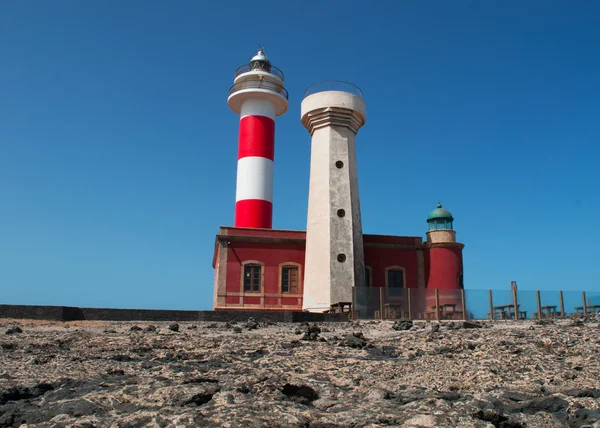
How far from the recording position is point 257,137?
1131 inches

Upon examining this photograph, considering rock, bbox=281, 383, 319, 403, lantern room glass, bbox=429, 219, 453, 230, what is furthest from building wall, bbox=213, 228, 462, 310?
rock, bbox=281, 383, 319, 403

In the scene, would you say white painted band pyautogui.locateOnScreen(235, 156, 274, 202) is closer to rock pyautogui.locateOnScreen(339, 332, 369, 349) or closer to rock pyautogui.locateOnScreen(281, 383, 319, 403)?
rock pyautogui.locateOnScreen(339, 332, 369, 349)

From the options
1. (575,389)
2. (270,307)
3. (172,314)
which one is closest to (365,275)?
(270,307)

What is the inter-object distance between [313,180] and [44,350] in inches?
688

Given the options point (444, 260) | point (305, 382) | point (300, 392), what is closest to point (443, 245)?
point (444, 260)

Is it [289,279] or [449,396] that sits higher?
[289,279]

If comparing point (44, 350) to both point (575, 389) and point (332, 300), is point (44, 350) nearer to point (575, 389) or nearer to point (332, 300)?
point (575, 389)

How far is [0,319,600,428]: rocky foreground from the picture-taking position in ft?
17.7

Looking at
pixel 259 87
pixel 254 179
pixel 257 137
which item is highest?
pixel 259 87

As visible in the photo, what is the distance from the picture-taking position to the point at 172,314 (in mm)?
18344

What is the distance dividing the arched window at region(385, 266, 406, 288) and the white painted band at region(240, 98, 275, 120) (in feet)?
31.4

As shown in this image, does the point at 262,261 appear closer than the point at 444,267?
Yes

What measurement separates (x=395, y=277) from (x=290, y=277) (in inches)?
191

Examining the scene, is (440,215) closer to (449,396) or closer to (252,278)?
(252,278)
